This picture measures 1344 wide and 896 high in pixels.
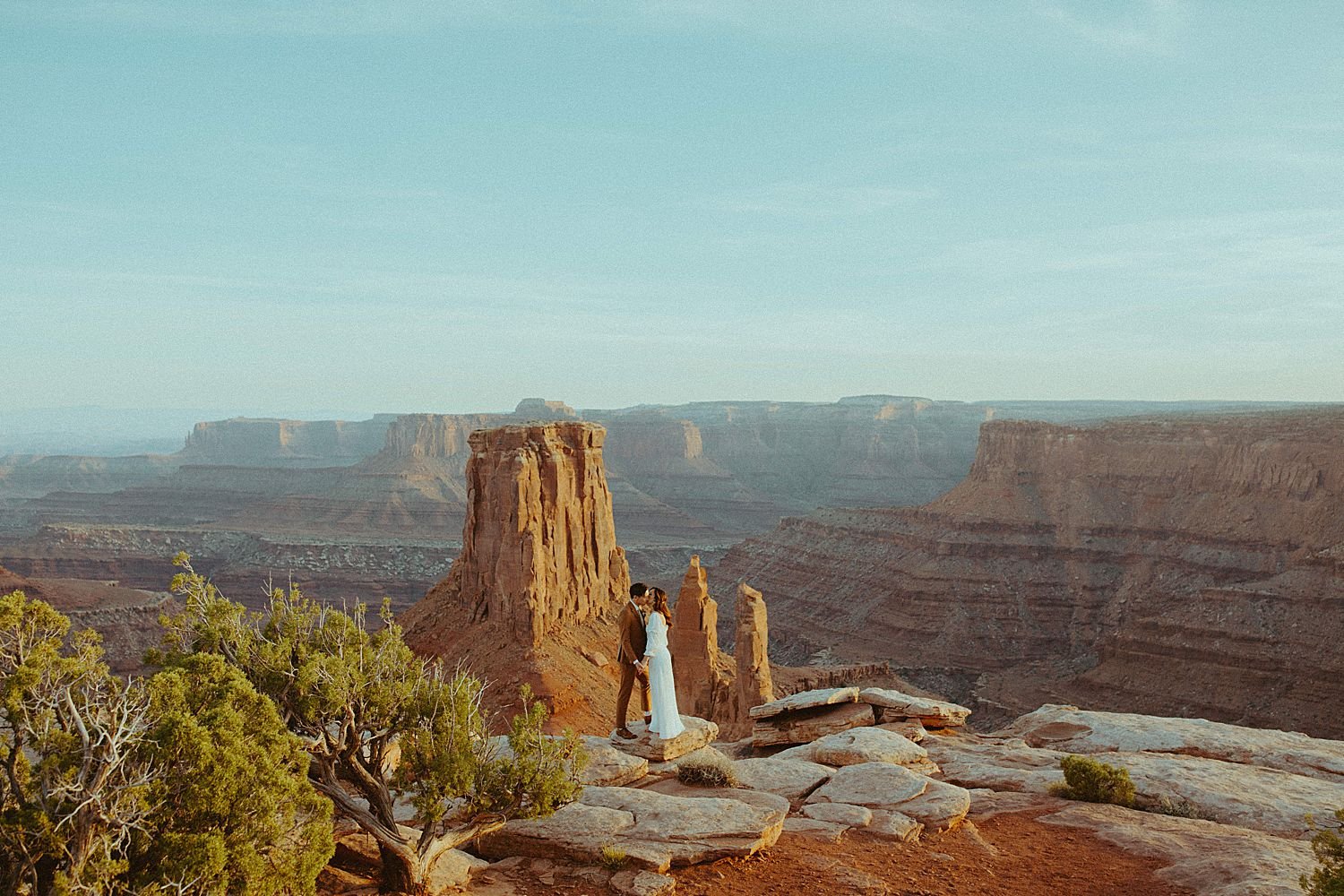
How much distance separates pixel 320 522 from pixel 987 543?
94.2 m

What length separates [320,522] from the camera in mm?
141250

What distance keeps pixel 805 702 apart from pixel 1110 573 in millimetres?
72397

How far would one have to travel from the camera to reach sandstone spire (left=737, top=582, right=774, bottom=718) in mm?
40344

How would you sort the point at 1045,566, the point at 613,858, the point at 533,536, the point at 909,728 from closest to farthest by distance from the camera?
the point at 613,858, the point at 909,728, the point at 533,536, the point at 1045,566

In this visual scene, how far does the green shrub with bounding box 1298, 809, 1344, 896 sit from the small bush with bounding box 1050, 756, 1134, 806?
3.77 meters

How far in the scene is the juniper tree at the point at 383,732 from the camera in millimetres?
10984

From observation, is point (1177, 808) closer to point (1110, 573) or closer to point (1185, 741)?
point (1185, 741)

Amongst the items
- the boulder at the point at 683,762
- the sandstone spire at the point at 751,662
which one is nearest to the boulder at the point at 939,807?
the boulder at the point at 683,762

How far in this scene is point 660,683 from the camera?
16.0 metres

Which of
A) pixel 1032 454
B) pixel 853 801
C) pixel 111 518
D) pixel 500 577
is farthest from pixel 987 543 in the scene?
pixel 111 518

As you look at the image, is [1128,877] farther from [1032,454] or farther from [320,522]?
[320,522]

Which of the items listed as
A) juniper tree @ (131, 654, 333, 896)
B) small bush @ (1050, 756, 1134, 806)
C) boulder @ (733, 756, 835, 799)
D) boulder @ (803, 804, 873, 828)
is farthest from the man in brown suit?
small bush @ (1050, 756, 1134, 806)

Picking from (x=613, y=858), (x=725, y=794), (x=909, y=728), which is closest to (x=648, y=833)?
(x=613, y=858)

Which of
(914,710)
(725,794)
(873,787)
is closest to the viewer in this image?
(725,794)
